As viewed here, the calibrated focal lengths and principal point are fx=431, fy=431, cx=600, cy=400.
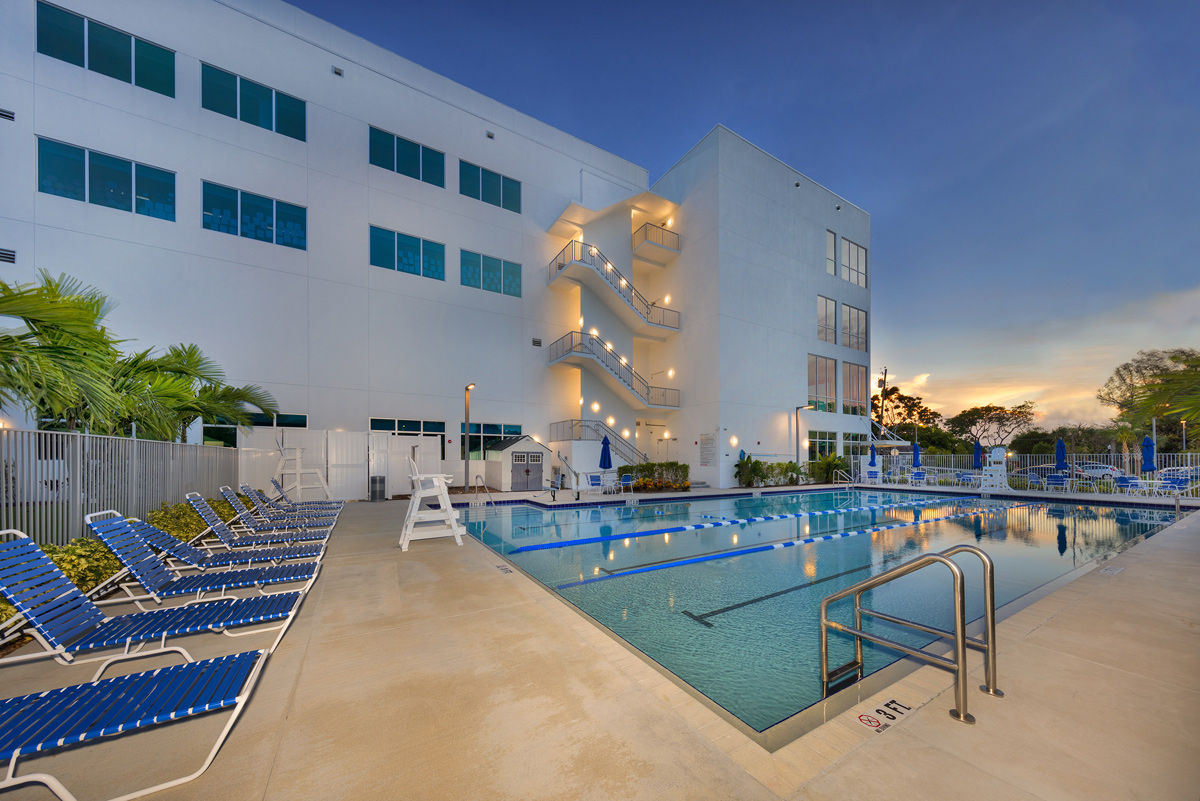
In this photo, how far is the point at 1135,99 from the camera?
18719mm

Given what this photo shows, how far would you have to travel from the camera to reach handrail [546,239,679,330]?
64.8 feet

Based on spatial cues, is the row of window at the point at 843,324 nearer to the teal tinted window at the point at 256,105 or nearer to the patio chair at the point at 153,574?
the teal tinted window at the point at 256,105

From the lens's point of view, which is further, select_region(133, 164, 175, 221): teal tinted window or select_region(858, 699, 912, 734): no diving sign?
select_region(133, 164, 175, 221): teal tinted window

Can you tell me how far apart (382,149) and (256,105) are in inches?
154

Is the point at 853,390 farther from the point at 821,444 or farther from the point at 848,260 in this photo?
the point at 848,260

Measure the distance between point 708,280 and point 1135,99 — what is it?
19436mm

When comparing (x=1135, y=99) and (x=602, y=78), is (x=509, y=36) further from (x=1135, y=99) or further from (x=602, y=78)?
(x=1135, y=99)

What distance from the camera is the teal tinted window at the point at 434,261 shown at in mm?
17484

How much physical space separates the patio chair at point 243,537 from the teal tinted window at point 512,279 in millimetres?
13976

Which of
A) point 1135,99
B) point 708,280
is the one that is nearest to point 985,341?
point 1135,99

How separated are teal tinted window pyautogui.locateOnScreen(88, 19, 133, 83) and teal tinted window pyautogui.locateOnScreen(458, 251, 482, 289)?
10651mm

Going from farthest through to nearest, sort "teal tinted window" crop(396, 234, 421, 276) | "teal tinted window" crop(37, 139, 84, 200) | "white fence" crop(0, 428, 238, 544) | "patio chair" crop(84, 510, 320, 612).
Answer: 1. "teal tinted window" crop(396, 234, 421, 276)
2. "teal tinted window" crop(37, 139, 84, 200)
3. "white fence" crop(0, 428, 238, 544)
4. "patio chair" crop(84, 510, 320, 612)

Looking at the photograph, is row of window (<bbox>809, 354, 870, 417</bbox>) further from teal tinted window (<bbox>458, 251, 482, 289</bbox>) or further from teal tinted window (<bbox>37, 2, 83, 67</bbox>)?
teal tinted window (<bbox>37, 2, 83, 67</bbox>)

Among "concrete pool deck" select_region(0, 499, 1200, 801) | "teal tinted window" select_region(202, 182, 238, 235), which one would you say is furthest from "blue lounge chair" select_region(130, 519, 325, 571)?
"teal tinted window" select_region(202, 182, 238, 235)
